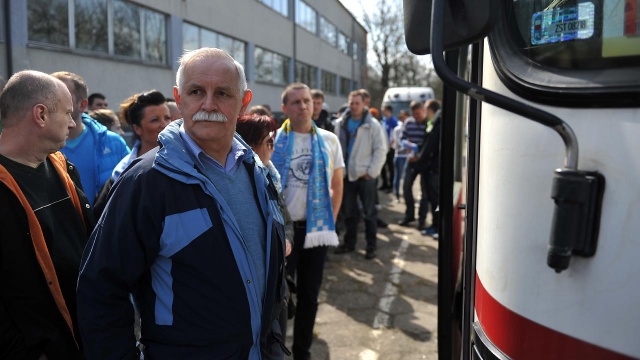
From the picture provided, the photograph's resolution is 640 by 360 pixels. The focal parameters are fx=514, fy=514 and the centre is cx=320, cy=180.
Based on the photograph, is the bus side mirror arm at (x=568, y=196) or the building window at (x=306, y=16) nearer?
the bus side mirror arm at (x=568, y=196)

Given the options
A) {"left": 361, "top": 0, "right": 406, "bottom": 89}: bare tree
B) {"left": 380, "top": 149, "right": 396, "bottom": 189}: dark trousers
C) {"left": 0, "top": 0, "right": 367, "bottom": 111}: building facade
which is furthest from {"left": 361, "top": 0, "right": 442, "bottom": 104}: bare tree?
{"left": 380, "top": 149, "right": 396, "bottom": 189}: dark trousers

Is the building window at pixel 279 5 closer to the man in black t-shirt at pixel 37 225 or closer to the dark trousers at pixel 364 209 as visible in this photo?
the dark trousers at pixel 364 209

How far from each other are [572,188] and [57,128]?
1761 millimetres

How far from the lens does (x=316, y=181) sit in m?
3.38

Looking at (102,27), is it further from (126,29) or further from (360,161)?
(360,161)

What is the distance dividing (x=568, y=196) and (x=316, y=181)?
237 cm

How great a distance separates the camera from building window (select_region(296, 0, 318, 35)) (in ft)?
75.7

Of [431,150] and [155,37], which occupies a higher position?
[155,37]

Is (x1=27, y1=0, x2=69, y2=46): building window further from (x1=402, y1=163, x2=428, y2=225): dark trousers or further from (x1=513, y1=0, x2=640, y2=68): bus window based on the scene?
(x1=513, y1=0, x2=640, y2=68): bus window

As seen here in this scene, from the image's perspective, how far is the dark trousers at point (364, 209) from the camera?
6.04 meters

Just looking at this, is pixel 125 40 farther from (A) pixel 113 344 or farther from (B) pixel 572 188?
(B) pixel 572 188

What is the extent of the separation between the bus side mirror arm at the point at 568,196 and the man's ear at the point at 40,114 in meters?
1.53

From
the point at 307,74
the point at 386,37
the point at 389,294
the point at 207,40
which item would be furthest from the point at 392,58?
the point at 389,294

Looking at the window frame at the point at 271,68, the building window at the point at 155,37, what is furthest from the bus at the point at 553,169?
the window frame at the point at 271,68
